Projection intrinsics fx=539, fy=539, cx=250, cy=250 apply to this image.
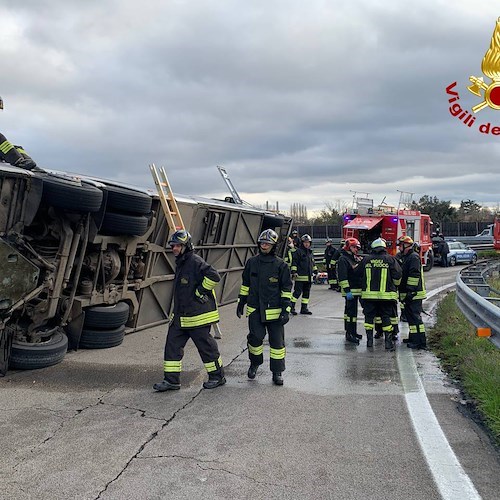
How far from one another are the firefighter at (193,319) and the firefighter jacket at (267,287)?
51cm

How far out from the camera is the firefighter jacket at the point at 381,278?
7594 millimetres

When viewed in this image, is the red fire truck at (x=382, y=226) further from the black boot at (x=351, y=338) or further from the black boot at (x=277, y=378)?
the black boot at (x=277, y=378)

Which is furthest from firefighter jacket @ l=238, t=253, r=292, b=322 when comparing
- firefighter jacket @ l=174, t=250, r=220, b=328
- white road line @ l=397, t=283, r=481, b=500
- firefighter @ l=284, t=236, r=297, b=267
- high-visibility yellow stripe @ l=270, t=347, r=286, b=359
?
firefighter @ l=284, t=236, r=297, b=267

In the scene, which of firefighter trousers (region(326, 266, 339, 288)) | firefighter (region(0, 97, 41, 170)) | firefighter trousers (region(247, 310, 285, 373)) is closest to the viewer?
firefighter trousers (region(247, 310, 285, 373))

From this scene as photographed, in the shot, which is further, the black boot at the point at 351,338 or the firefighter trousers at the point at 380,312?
the black boot at the point at 351,338

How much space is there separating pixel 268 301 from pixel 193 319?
33.4 inches

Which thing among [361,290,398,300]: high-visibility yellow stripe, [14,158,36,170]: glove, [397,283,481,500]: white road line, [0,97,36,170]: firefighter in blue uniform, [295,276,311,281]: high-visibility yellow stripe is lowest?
[397,283,481,500]: white road line

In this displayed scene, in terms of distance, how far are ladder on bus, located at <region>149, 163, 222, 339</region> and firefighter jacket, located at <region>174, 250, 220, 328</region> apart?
2.40 meters

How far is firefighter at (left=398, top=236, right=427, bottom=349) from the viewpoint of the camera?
24.9 feet

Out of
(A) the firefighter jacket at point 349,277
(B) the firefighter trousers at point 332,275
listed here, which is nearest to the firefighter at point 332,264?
(B) the firefighter trousers at point 332,275

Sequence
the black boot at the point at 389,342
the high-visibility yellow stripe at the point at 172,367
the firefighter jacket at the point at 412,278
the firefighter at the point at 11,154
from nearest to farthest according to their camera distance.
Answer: the high-visibility yellow stripe at the point at 172,367
the firefighter at the point at 11,154
the black boot at the point at 389,342
the firefighter jacket at the point at 412,278

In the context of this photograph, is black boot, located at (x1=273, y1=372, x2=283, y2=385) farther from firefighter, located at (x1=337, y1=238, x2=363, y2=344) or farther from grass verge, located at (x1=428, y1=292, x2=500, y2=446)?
firefighter, located at (x1=337, y1=238, x2=363, y2=344)

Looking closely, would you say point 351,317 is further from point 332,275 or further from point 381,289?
point 332,275

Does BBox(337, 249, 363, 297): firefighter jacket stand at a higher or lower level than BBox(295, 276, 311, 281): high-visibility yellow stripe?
higher
